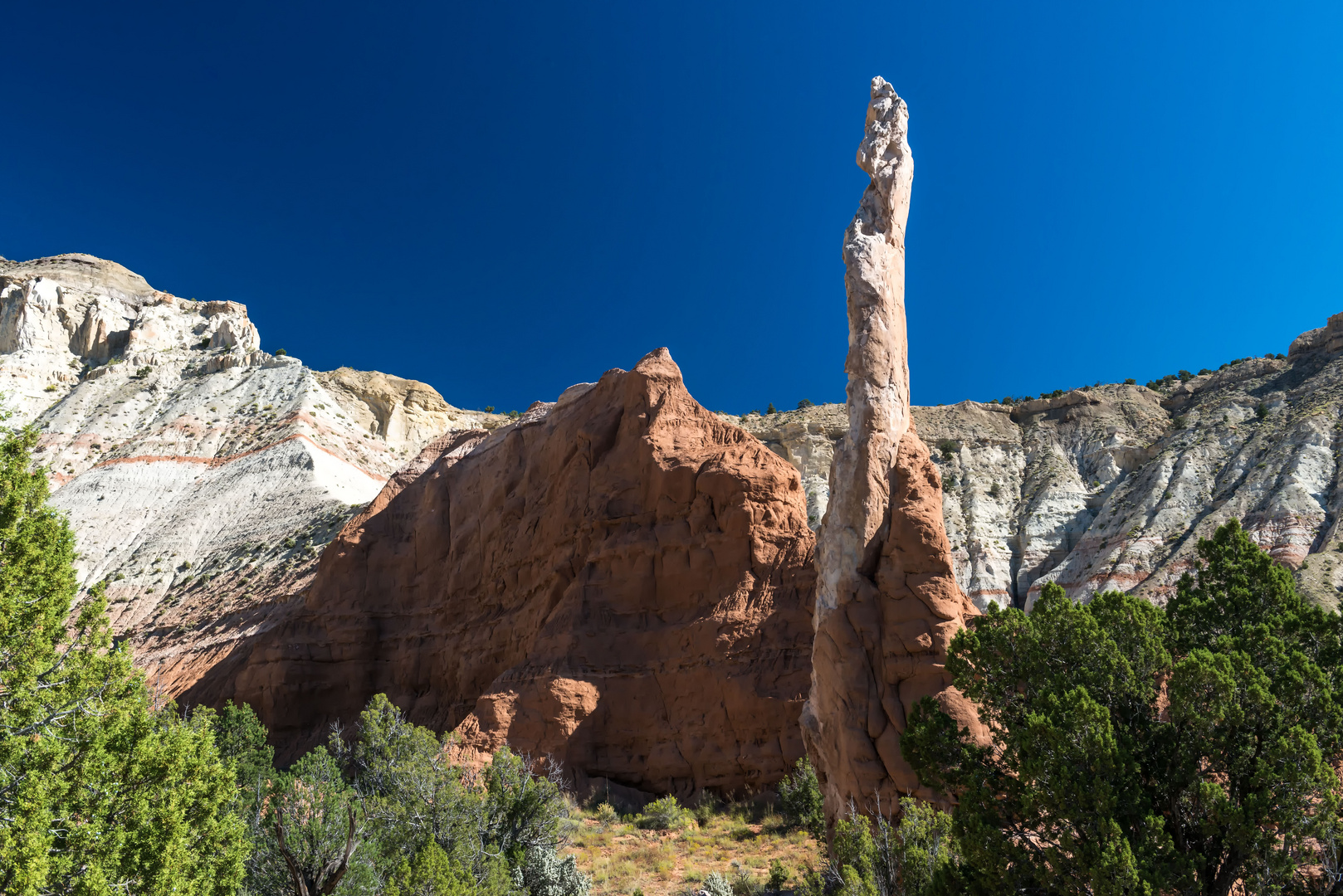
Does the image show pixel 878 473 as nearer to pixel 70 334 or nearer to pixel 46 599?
pixel 46 599

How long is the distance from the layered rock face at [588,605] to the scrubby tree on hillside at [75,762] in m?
13.3

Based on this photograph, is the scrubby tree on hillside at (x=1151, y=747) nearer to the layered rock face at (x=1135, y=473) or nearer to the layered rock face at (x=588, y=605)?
the layered rock face at (x=588, y=605)

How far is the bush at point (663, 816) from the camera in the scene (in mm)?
22266

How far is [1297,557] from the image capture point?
39.6 meters

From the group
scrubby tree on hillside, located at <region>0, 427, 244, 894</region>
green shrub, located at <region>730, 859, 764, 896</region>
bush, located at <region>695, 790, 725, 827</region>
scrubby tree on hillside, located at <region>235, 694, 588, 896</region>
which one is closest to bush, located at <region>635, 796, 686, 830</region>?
bush, located at <region>695, 790, 725, 827</region>

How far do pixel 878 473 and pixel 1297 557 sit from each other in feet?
111

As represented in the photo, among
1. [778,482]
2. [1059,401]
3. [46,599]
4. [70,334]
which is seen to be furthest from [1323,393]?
[70,334]

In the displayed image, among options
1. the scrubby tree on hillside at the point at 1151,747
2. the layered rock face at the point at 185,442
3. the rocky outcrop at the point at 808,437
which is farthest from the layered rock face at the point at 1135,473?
the layered rock face at the point at 185,442

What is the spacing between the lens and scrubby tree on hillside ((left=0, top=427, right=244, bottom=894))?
9.69 m

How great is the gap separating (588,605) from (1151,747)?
793 inches

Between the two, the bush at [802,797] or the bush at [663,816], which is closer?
the bush at [802,797]

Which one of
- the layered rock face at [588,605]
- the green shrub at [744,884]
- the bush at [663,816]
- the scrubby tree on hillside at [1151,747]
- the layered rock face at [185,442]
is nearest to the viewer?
the scrubby tree on hillside at [1151,747]

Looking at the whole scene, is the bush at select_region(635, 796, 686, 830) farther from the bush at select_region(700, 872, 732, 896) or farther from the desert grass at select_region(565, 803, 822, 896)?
the bush at select_region(700, 872, 732, 896)

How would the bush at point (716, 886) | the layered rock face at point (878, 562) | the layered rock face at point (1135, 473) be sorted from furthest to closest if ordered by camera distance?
the layered rock face at point (1135, 473) → the bush at point (716, 886) → the layered rock face at point (878, 562)
